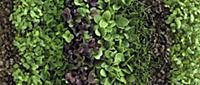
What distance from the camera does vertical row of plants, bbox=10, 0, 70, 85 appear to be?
1577mm

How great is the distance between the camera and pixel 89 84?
154 centimetres

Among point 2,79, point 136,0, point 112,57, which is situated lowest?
point 2,79

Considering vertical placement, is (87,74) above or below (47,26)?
below

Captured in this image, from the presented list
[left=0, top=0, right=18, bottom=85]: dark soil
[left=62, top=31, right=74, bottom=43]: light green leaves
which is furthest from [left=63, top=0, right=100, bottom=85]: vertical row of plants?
[left=0, top=0, right=18, bottom=85]: dark soil

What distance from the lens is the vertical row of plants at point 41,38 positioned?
158cm

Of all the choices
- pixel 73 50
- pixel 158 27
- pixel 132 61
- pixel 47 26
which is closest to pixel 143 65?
pixel 132 61

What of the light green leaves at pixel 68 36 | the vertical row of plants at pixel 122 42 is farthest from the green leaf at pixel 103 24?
the light green leaves at pixel 68 36

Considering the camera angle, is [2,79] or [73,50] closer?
[73,50]

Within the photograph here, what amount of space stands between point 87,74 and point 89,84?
0.04 m

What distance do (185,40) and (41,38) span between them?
0.52 metres

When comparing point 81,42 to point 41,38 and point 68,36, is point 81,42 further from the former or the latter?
point 41,38

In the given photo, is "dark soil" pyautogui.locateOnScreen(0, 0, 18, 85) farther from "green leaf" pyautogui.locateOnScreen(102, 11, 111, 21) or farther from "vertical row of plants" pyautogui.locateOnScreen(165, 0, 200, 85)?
"vertical row of plants" pyautogui.locateOnScreen(165, 0, 200, 85)

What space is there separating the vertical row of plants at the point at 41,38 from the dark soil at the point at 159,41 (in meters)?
0.32

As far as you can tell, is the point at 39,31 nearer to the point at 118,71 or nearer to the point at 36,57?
the point at 36,57
